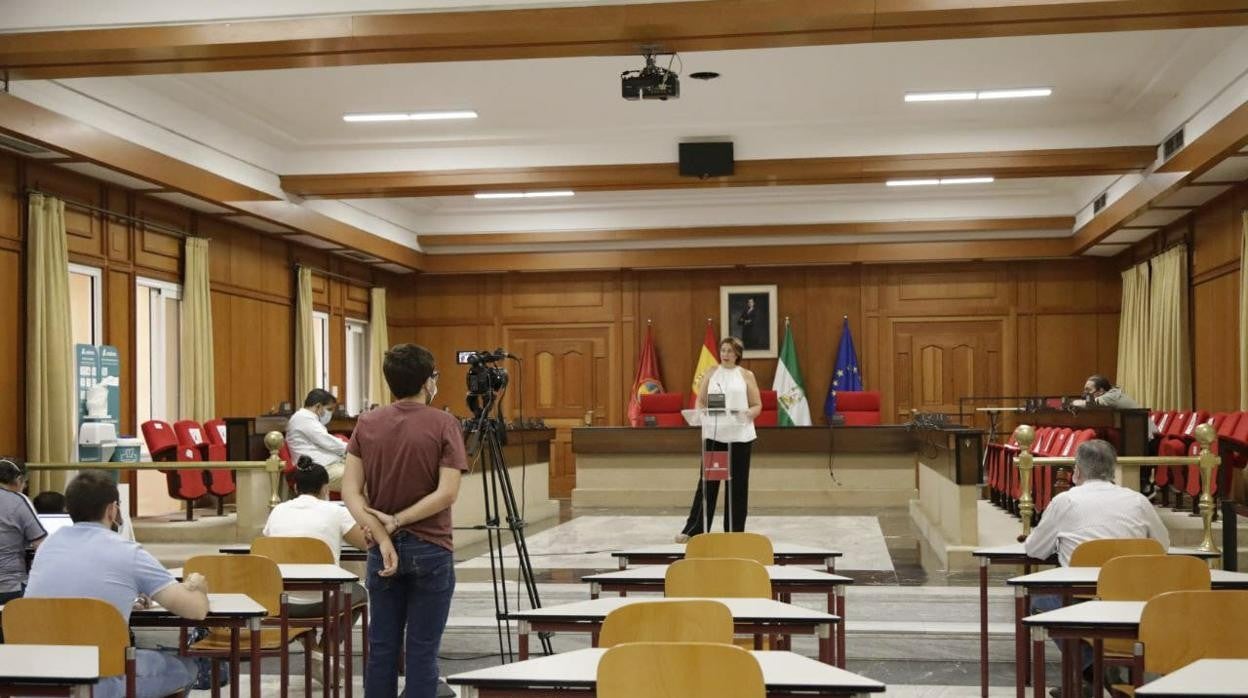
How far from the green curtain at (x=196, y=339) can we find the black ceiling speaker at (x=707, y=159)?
5.01 metres

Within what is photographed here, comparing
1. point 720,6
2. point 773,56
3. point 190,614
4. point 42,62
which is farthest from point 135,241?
point 190,614

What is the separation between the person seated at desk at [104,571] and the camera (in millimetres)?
3853

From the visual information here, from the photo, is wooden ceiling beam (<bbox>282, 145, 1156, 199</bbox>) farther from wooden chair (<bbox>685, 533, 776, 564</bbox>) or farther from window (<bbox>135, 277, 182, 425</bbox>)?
wooden chair (<bbox>685, 533, 776, 564</bbox>)

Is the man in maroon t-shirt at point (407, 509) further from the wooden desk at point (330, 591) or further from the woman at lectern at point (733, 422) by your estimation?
the woman at lectern at point (733, 422)

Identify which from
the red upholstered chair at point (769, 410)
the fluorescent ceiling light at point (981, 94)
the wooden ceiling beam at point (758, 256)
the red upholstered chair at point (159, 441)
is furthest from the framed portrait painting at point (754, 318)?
the red upholstered chair at point (159, 441)

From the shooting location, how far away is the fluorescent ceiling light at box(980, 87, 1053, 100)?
1105 centimetres

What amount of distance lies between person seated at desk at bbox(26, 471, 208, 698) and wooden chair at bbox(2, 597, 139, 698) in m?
0.13

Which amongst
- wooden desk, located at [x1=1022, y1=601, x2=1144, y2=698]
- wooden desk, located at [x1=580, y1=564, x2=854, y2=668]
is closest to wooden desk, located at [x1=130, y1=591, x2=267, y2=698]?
wooden desk, located at [x1=580, y1=564, x2=854, y2=668]

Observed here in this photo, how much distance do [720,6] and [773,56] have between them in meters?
2.85

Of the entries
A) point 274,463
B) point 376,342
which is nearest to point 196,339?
point 376,342

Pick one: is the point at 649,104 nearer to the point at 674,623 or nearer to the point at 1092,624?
the point at 1092,624

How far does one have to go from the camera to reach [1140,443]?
397 inches

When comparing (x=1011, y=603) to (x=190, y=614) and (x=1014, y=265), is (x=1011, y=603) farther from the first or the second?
(x=1014, y=265)

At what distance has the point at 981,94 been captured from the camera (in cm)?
1115
